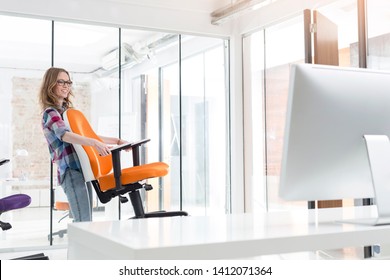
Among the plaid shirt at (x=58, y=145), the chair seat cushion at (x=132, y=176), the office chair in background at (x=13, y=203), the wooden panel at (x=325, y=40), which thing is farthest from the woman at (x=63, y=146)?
the wooden panel at (x=325, y=40)

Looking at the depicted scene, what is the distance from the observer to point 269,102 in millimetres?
6137

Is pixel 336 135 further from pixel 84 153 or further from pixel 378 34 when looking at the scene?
pixel 378 34

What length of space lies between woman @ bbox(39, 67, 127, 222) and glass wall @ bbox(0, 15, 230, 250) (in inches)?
87.1

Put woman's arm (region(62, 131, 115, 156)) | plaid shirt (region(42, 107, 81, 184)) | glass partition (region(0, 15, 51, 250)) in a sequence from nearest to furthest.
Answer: woman's arm (region(62, 131, 115, 156)) < plaid shirt (region(42, 107, 81, 184)) < glass partition (region(0, 15, 51, 250))

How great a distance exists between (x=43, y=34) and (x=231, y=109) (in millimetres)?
2431

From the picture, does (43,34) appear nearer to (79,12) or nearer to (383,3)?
(79,12)

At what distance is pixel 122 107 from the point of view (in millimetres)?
6012

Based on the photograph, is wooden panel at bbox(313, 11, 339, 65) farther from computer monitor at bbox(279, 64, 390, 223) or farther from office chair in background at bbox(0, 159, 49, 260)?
computer monitor at bbox(279, 64, 390, 223)

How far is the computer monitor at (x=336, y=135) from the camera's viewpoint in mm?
1515

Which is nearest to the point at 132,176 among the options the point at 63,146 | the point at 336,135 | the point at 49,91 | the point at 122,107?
the point at 63,146

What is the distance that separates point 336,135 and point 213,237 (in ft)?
1.90

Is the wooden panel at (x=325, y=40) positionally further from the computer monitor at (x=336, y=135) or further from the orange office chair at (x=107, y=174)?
the computer monitor at (x=336, y=135)

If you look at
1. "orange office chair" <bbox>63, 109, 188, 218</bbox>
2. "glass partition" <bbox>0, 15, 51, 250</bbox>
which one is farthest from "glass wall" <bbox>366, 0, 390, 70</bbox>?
"glass partition" <bbox>0, 15, 51, 250</bbox>

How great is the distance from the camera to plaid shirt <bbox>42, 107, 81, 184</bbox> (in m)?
3.25
